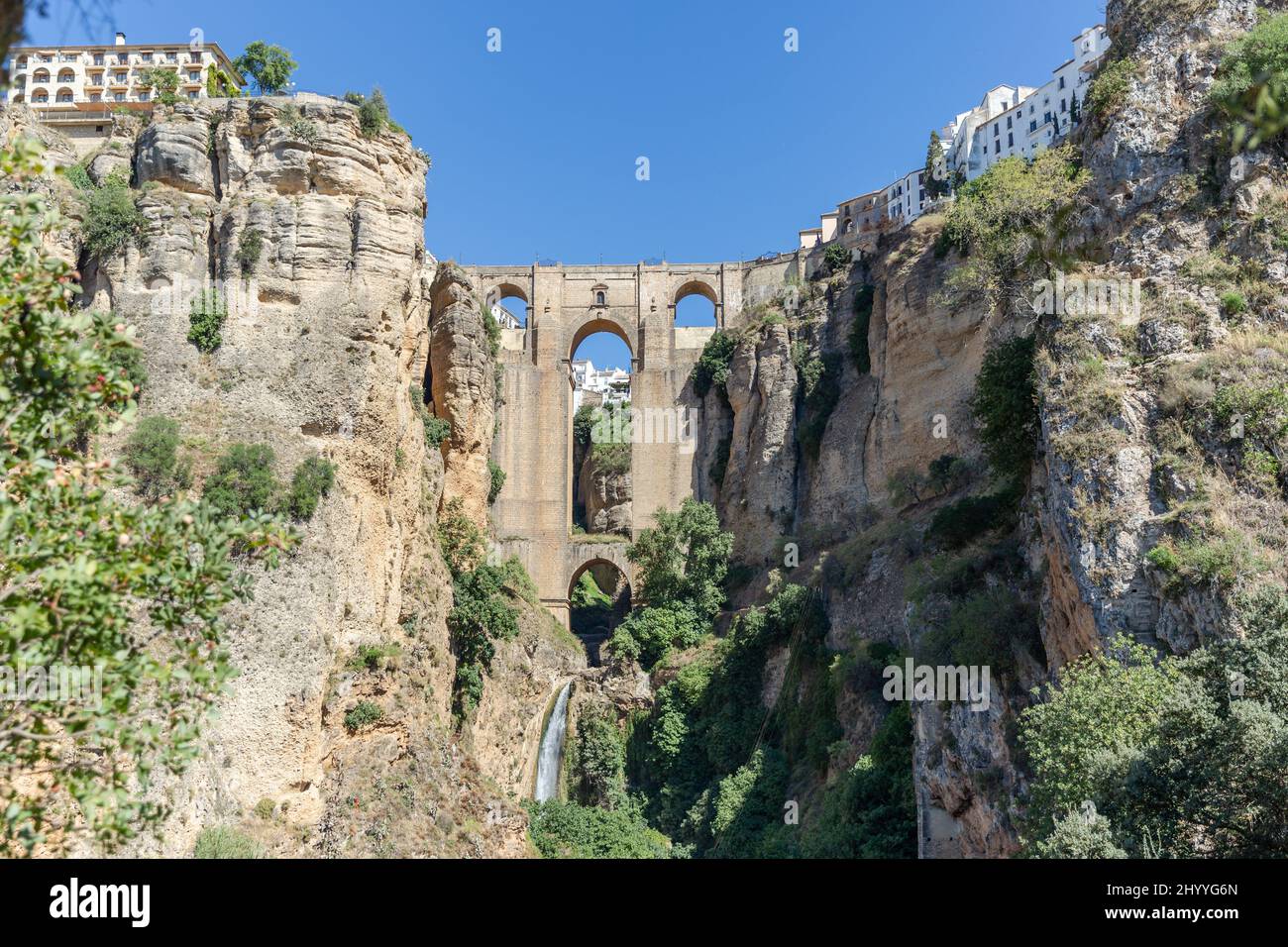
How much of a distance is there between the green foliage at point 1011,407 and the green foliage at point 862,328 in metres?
19.9

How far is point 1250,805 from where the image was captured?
428 inches

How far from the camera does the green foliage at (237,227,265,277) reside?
27703 millimetres

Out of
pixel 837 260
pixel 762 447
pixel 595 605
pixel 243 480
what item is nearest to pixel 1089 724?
pixel 243 480

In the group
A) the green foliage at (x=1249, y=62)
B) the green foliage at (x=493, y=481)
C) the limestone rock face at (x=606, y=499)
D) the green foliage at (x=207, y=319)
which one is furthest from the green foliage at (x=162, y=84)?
the limestone rock face at (x=606, y=499)

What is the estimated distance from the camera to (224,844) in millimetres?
20906

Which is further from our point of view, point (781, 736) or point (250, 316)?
point (781, 736)

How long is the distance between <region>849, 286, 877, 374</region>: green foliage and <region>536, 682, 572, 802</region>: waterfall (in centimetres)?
1755

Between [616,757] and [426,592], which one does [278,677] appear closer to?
[426,592]

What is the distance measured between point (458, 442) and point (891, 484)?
14100mm

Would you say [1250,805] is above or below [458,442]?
below

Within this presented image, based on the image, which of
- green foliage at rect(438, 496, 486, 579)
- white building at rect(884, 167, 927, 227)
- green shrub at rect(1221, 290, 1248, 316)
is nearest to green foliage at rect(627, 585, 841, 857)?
green foliage at rect(438, 496, 486, 579)
